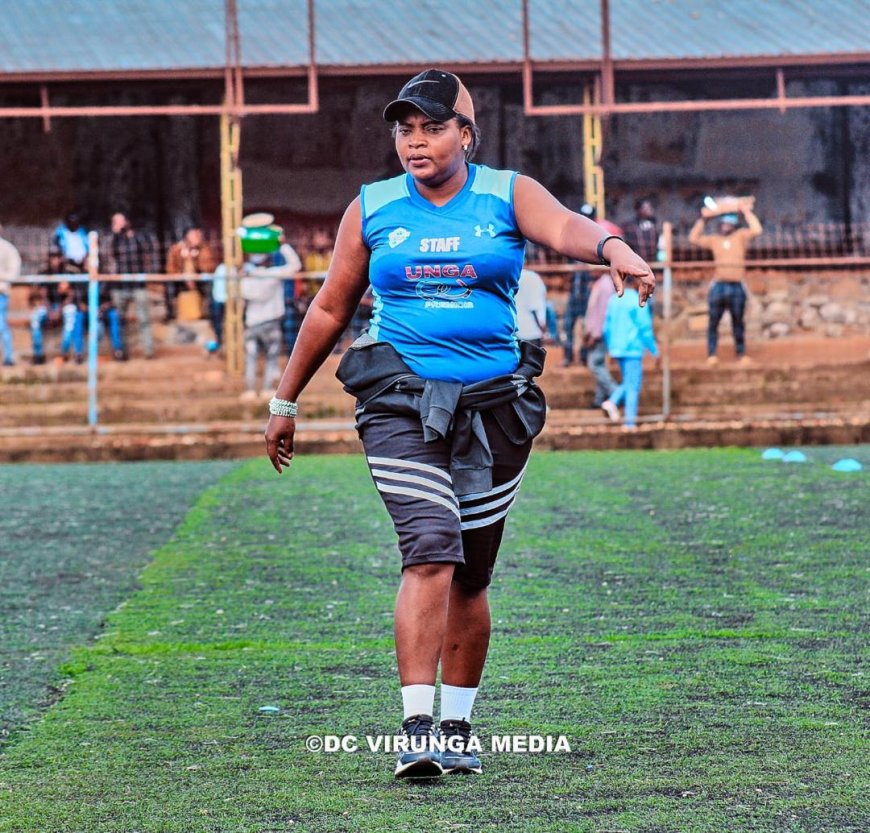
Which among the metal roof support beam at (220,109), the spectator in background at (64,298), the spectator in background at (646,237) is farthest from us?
the spectator in background at (646,237)

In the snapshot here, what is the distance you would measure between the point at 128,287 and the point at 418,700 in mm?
18199

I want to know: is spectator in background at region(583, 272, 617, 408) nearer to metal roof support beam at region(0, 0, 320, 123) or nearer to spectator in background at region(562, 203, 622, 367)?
spectator in background at region(562, 203, 622, 367)

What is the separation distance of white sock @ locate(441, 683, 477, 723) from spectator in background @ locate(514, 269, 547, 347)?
10113 millimetres

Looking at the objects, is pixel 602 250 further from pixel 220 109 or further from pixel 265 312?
pixel 220 109

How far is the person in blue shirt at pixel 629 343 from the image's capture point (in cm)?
1767

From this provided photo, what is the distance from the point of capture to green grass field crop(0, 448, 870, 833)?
4.35 m

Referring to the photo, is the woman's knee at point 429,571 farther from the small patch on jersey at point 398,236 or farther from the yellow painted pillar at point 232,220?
the yellow painted pillar at point 232,220

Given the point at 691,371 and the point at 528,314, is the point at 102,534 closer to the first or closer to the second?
the point at 528,314

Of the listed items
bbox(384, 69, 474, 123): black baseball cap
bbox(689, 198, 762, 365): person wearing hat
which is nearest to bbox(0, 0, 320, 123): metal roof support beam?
bbox(689, 198, 762, 365): person wearing hat

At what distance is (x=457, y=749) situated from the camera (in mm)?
4773

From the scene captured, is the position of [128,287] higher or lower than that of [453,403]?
higher

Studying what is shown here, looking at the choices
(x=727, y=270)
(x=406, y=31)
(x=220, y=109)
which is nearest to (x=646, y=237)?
(x=727, y=270)

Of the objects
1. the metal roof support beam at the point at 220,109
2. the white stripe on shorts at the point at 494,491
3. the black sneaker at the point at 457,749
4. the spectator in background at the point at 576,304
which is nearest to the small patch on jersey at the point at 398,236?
the white stripe on shorts at the point at 494,491

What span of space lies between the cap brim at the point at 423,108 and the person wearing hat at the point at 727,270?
15048mm
